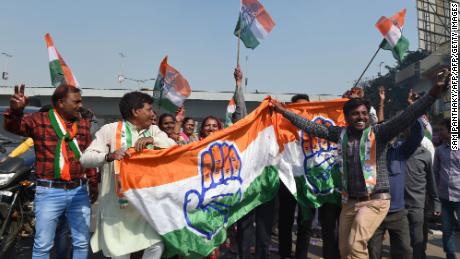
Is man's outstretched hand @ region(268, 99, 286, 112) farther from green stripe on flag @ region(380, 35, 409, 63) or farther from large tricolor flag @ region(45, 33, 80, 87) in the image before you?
large tricolor flag @ region(45, 33, 80, 87)

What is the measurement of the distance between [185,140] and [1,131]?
10.7 feet

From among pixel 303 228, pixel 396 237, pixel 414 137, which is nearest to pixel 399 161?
pixel 414 137

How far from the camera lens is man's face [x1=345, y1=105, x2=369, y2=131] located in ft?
11.8

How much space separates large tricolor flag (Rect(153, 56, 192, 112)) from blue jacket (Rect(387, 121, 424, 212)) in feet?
9.09

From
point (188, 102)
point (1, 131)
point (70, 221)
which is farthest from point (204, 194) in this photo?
point (188, 102)

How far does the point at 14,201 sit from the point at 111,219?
200cm

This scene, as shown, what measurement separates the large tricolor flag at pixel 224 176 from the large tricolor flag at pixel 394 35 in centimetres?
185

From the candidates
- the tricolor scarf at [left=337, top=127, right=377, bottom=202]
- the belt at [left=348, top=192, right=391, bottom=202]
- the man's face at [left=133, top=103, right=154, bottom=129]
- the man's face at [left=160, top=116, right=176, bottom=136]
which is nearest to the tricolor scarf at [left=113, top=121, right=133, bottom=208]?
the man's face at [left=133, top=103, right=154, bottom=129]

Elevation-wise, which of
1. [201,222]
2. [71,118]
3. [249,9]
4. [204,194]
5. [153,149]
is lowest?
[201,222]

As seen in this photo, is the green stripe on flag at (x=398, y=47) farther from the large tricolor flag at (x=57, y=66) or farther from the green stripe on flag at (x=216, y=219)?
the large tricolor flag at (x=57, y=66)

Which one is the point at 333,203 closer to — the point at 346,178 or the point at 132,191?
the point at 346,178

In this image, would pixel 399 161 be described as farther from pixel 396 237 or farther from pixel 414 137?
pixel 396 237

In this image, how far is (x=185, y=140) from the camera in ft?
16.7

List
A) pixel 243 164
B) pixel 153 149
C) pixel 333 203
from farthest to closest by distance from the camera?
pixel 333 203
pixel 243 164
pixel 153 149
